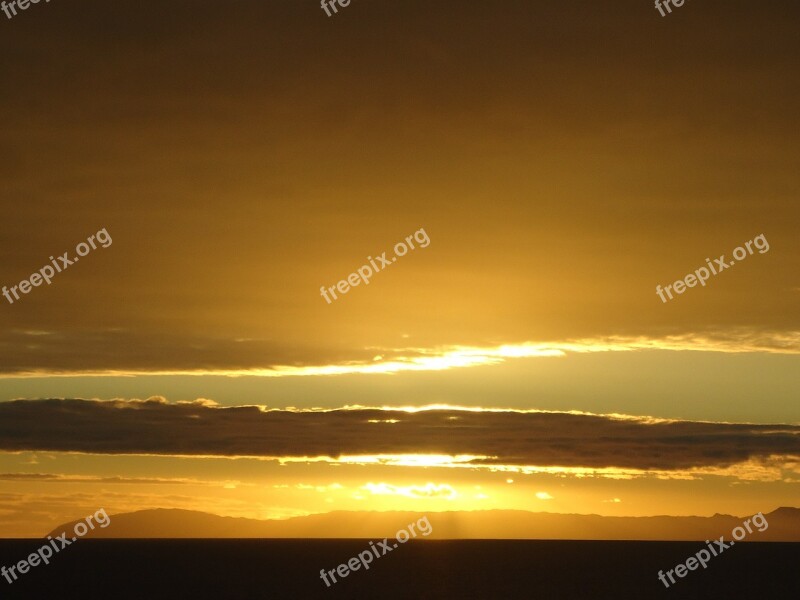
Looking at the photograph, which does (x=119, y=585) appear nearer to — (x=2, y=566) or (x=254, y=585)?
(x=254, y=585)

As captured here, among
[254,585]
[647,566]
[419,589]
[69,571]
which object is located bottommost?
[647,566]

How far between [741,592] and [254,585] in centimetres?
5809

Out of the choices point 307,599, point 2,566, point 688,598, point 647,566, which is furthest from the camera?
point 647,566

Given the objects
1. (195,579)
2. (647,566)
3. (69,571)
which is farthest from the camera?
(647,566)

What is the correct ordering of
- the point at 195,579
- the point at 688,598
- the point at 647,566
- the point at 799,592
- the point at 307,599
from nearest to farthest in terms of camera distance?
the point at 307,599, the point at 688,598, the point at 799,592, the point at 195,579, the point at 647,566

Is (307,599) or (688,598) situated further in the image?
(688,598)

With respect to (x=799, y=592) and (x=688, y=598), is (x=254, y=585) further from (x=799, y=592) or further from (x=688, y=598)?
(x=799, y=592)

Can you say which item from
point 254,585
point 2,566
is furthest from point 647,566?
point 2,566

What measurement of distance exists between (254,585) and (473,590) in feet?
86.2

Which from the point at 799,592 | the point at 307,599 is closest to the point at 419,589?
the point at 307,599

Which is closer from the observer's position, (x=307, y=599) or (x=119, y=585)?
(x=307, y=599)

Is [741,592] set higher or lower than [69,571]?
lower

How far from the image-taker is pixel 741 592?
386 feet

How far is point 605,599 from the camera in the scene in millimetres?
102812
